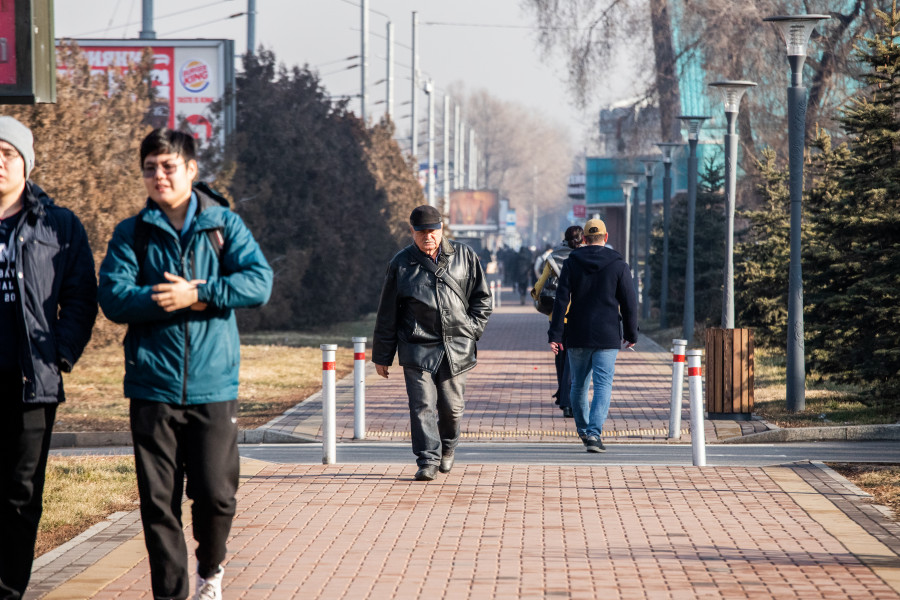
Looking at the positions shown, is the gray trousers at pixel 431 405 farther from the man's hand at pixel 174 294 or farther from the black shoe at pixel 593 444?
the man's hand at pixel 174 294

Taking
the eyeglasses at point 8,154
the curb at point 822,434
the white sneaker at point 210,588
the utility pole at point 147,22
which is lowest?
the curb at point 822,434

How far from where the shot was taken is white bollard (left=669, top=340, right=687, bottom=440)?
12.0m

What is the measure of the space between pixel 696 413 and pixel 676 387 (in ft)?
6.80

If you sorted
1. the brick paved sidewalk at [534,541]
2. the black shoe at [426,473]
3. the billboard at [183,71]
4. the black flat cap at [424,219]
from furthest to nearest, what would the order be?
the billboard at [183,71], the black shoe at [426,473], the black flat cap at [424,219], the brick paved sidewalk at [534,541]

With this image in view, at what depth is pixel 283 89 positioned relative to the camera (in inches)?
1253

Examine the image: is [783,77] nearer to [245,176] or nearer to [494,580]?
[245,176]

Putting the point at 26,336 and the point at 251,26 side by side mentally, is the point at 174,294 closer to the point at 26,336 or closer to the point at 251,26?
the point at 26,336

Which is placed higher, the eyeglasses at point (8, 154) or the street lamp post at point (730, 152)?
the street lamp post at point (730, 152)

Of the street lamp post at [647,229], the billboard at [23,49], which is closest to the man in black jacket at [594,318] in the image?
the billboard at [23,49]

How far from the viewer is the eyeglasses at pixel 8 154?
207 inches

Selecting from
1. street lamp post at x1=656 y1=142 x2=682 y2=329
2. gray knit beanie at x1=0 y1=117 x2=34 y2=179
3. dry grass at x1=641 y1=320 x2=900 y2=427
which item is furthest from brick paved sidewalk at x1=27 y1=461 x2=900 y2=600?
street lamp post at x1=656 y1=142 x2=682 y2=329

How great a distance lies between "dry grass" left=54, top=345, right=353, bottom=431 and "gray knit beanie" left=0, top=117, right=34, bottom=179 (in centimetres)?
803

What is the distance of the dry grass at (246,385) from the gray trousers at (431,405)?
14.5 feet

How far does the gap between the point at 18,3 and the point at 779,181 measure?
19662mm
